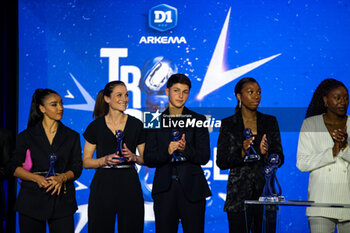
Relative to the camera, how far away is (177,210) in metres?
3.72

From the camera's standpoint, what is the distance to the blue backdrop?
522 cm

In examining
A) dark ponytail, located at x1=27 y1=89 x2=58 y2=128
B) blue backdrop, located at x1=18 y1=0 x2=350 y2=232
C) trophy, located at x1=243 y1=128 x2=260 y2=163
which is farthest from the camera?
blue backdrop, located at x1=18 y1=0 x2=350 y2=232

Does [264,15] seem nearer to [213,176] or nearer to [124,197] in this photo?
[213,176]

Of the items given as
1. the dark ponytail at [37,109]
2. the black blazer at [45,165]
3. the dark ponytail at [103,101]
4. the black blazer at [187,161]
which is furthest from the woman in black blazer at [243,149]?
the dark ponytail at [37,109]

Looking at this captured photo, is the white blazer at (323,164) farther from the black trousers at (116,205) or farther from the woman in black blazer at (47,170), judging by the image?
the woman in black blazer at (47,170)

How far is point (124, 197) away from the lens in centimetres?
380

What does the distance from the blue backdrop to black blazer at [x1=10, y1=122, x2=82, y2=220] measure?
1.38 metres

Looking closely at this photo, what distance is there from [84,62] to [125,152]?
1.86 m

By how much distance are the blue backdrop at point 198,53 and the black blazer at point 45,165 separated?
1.38 metres

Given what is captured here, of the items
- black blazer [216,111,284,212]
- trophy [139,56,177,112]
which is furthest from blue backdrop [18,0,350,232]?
black blazer [216,111,284,212]

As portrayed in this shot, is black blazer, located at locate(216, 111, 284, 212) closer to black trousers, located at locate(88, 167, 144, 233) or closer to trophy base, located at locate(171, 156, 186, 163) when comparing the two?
trophy base, located at locate(171, 156, 186, 163)

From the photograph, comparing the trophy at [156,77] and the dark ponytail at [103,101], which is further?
the trophy at [156,77]

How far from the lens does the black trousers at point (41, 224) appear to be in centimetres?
368

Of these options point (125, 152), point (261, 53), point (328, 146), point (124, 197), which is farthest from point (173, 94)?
point (261, 53)
